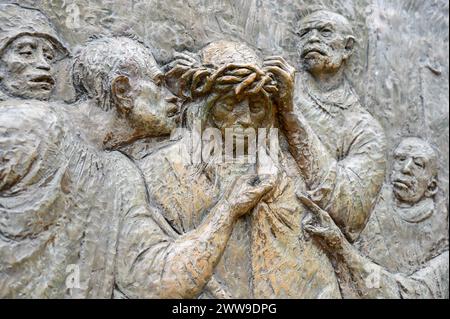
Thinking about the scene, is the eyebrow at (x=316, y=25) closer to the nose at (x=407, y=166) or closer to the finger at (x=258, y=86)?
the finger at (x=258, y=86)

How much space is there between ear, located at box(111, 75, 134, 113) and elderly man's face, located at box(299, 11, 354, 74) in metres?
0.90

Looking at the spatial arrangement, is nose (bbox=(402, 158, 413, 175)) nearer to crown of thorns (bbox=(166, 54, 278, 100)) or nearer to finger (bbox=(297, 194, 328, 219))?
finger (bbox=(297, 194, 328, 219))

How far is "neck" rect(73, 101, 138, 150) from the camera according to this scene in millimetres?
3314

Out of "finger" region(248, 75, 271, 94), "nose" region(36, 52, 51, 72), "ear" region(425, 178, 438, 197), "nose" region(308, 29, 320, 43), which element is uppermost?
"nose" region(308, 29, 320, 43)

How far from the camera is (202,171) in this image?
347 centimetres

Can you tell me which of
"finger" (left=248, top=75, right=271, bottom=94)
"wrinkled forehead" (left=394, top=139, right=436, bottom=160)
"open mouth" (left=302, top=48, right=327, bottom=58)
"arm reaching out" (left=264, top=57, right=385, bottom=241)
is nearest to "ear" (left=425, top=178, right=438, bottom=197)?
"wrinkled forehead" (left=394, top=139, right=436, bottom=160)

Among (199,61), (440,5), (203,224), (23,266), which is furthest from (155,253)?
(440,5)

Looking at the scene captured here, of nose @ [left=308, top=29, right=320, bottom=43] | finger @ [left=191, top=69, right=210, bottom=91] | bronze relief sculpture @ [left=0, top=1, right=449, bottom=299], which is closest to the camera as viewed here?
bronze relief sculpture @ [left=0, top=1, right=449, bottom=299]

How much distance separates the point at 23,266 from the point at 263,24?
1.55 meters

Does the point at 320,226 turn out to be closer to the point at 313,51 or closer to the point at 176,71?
the point at 313,51

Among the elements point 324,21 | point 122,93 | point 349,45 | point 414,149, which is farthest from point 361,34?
point 122,93

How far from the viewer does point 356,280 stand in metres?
3.63
